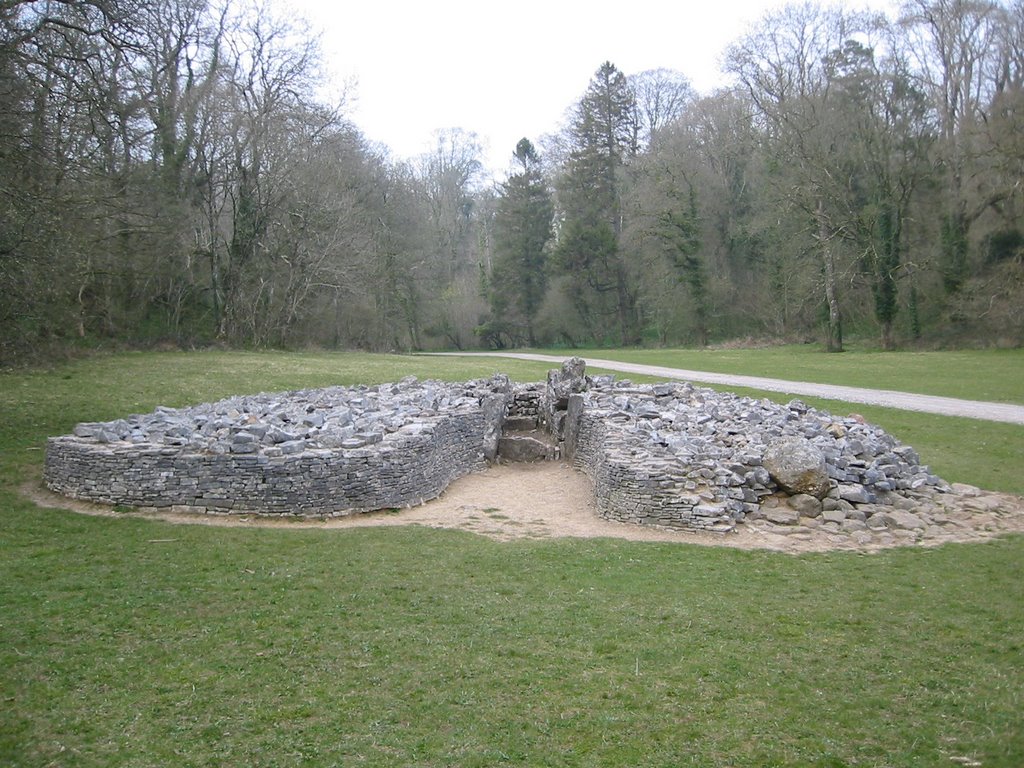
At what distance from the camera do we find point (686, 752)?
5336 mm

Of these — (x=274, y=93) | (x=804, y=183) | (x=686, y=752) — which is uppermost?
(x=274, y=93)

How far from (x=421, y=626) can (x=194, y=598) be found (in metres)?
2.52

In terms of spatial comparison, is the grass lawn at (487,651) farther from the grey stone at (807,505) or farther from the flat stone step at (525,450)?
the flat stone step at (525,450)

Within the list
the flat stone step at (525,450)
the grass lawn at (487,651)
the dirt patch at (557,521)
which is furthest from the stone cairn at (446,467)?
the flat stone step at (525,450)

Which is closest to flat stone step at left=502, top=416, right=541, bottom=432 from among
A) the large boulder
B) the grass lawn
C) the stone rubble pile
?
the stone rubble pile

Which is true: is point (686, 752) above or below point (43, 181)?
below

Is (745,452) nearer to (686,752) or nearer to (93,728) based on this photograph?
(686,752)

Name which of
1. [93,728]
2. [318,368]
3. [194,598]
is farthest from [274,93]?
[93,728]

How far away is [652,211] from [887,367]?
22.6m

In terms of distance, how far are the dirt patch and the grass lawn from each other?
0.46 m

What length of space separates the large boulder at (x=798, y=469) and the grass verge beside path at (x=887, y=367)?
11.9 m

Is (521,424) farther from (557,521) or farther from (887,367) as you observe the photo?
(887,367)

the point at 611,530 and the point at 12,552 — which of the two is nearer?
the point at 12,552

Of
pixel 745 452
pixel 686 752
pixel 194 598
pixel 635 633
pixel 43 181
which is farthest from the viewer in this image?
pixel 43 181
